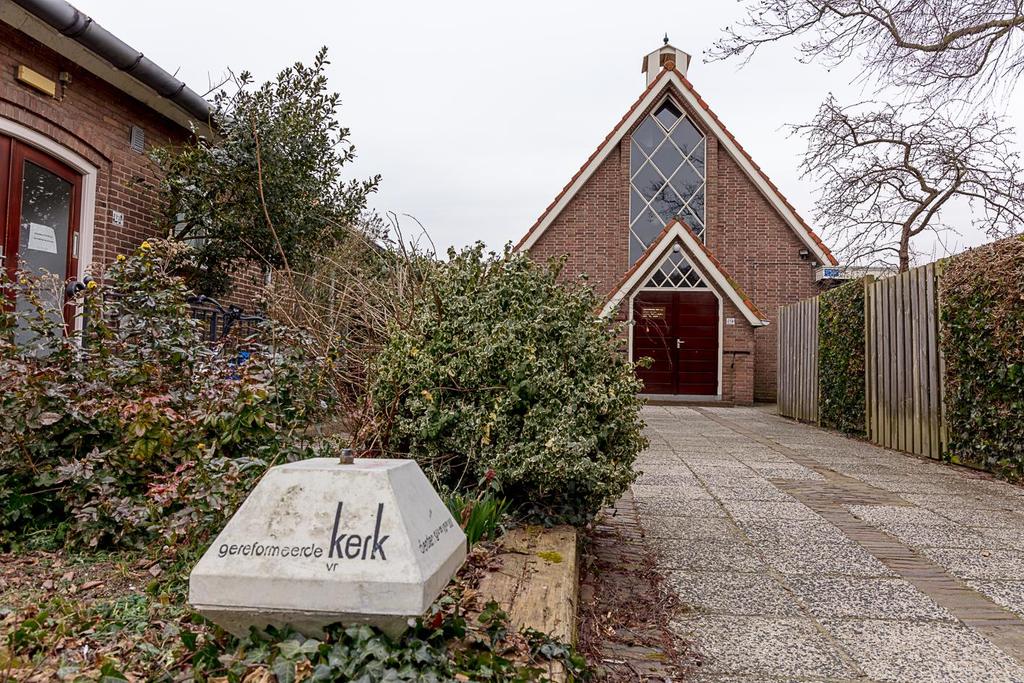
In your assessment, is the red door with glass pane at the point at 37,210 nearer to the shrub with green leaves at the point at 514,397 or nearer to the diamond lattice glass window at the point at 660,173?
the shrub with green leaves at the point at 514,397

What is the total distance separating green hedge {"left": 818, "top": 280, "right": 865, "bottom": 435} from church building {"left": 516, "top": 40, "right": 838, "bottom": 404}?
5.21m

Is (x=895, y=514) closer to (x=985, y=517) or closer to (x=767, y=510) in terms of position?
(x=985, y=517)

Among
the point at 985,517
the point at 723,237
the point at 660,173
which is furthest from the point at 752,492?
the point at 660,173

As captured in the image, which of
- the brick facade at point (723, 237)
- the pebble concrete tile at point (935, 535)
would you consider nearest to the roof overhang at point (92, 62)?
the pebble concrete tile at point (935, 535)

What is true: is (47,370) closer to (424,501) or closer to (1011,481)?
(424,501)

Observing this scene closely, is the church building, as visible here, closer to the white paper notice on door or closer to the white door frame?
the white door frame

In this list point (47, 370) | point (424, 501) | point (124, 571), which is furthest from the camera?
point (47, 370)

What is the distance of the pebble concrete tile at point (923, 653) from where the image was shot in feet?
8.18

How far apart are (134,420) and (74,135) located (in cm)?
513

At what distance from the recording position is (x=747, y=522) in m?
4.54

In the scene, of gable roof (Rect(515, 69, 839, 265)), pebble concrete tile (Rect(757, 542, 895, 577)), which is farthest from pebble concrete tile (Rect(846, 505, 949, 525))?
gable roof (Rect(515, 69, 839, 265))

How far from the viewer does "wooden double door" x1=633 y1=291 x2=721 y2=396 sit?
15930mm

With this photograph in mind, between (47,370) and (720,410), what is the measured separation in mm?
12160

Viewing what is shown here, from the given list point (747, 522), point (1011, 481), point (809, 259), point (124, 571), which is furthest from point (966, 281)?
point (809, 259)
